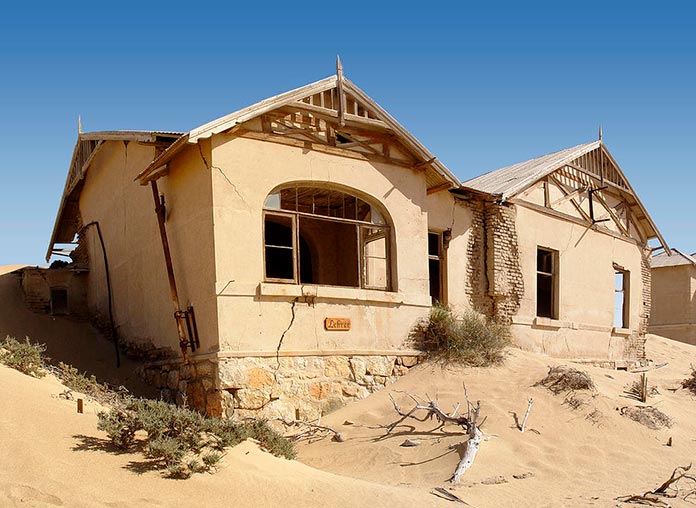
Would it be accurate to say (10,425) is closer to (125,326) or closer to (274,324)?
(274,324)

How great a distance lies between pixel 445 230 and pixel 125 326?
695 centimetres

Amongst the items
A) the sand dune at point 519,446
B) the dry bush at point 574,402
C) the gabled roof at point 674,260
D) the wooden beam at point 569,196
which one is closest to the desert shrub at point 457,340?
the sand dune at point 519,446

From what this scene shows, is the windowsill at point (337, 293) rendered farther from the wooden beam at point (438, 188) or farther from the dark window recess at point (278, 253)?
the dark window recess at point (278, 253)

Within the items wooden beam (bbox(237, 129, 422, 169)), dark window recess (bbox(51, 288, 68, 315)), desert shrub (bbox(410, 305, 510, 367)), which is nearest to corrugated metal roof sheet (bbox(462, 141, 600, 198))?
wooden beam (bbox(237, 129, 422, 169))

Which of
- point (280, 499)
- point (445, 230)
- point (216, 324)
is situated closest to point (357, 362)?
point (216, 324)

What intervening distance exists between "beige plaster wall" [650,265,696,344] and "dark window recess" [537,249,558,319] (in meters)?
11.9

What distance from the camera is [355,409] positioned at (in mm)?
10539

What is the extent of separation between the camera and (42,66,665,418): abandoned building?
10188 millimetres

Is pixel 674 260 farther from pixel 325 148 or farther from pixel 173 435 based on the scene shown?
pixel 173 435

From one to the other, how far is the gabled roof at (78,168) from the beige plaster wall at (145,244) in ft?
0.93

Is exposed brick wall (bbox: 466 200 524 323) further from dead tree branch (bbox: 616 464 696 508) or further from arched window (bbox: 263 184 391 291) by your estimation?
dead tree branch (bbox: 616 464 696 508)

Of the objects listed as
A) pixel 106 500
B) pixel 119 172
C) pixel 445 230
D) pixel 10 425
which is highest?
pixel 119 172

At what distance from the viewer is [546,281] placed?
19.0 meters

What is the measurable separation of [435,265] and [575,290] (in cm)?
355
